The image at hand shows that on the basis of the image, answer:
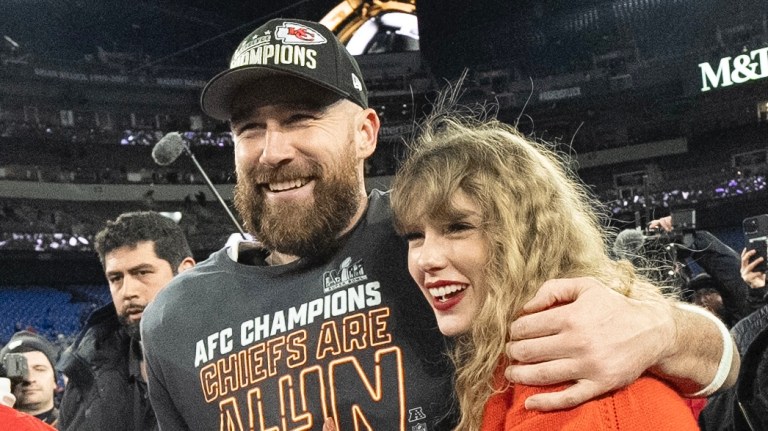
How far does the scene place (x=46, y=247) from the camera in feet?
59.8

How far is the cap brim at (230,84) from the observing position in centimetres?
170

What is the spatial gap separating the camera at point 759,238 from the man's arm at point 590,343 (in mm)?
2171

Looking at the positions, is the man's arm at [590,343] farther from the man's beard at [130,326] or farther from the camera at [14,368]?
the man's beard at [130,326]

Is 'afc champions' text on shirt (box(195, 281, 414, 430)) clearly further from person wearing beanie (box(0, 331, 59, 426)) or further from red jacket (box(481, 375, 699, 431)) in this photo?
person wearing beanie (box(0, 331, 59, 426))

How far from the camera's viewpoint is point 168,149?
4332mm

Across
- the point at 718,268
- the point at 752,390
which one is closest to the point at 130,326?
the point at 752,390

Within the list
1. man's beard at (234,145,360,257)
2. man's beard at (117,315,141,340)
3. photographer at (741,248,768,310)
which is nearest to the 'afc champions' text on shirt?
man's beard at (234,145,360,257)

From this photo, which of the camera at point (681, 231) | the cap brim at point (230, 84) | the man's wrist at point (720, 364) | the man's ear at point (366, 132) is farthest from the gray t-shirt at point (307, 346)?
the camera at point (681, 231)

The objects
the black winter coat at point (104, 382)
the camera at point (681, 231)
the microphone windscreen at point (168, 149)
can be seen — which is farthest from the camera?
the microphone windscreen at point (168, 149)

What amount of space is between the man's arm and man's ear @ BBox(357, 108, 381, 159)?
2.53 ft

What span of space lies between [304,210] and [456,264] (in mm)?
457

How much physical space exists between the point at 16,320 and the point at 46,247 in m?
2.02

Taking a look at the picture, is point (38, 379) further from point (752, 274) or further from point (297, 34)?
point (752, 274)

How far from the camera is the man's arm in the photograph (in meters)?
1.08
